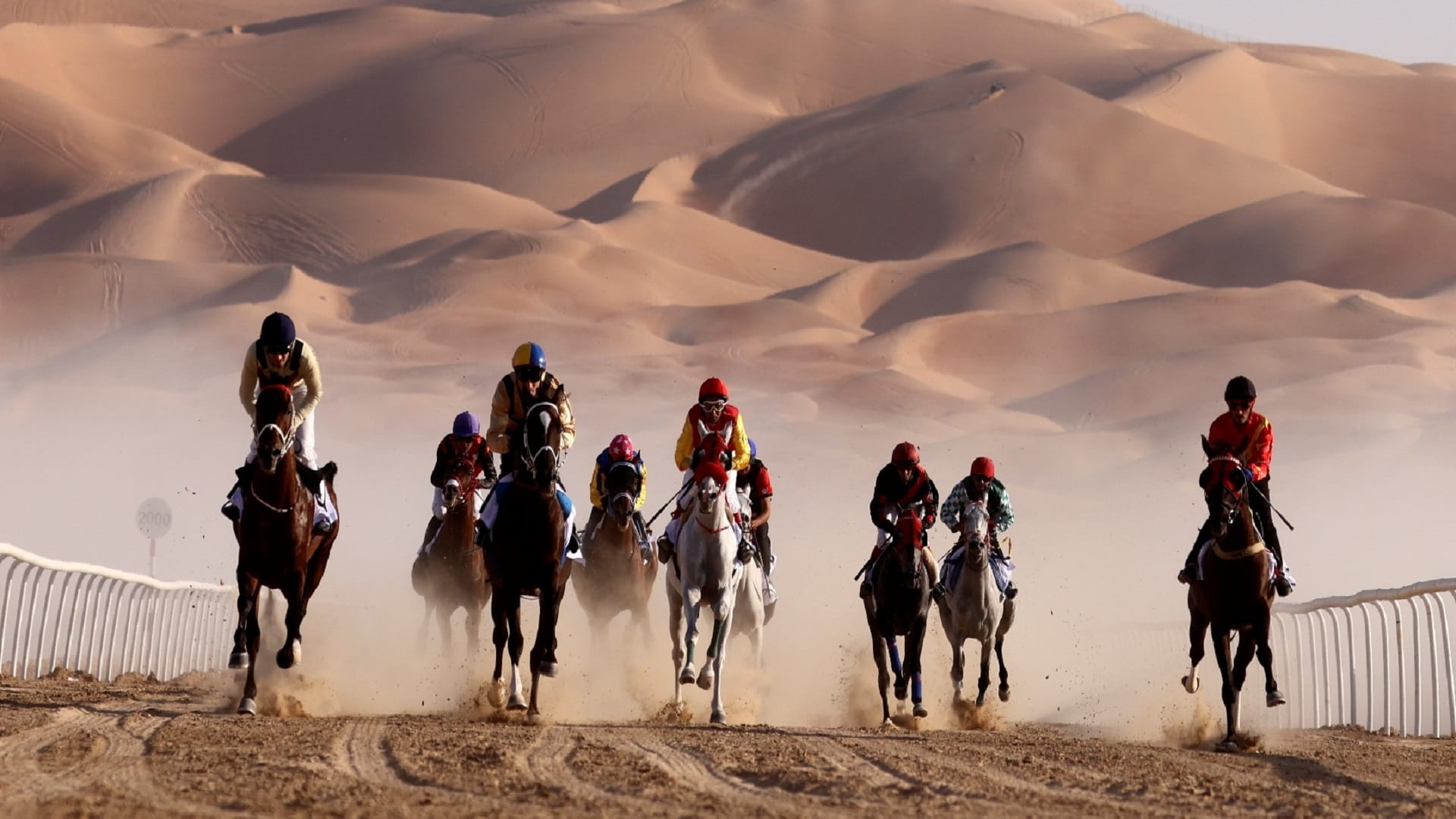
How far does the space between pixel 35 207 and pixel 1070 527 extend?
3130 inches

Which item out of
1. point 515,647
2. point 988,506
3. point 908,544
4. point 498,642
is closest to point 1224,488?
point 908,544

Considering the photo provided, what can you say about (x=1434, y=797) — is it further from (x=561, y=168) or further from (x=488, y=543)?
(x=561, y=168)

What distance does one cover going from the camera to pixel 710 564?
18125 mm

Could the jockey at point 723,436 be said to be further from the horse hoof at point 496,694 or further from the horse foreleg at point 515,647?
the horse hoof at point 496,694

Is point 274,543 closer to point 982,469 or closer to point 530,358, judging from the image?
point 530,358

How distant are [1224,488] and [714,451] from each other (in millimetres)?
4046

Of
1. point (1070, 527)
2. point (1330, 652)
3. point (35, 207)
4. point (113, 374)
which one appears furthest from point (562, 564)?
point (35, 207)

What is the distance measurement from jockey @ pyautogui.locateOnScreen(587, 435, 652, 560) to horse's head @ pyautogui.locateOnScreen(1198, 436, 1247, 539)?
5844 millimetres

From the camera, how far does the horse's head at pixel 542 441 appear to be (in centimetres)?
1636

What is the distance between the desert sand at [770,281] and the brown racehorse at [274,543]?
1.61m

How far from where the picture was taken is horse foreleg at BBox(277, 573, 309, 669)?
1639cm

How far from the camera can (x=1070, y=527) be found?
60312 mm

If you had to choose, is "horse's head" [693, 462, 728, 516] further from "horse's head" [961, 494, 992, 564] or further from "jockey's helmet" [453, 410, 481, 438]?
"jockey's helmet" [453, 410, 481, 438]

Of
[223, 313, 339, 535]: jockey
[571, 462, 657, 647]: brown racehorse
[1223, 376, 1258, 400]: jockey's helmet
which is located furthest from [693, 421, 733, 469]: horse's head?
[571, 462, 657, 647]: brown racehorse
